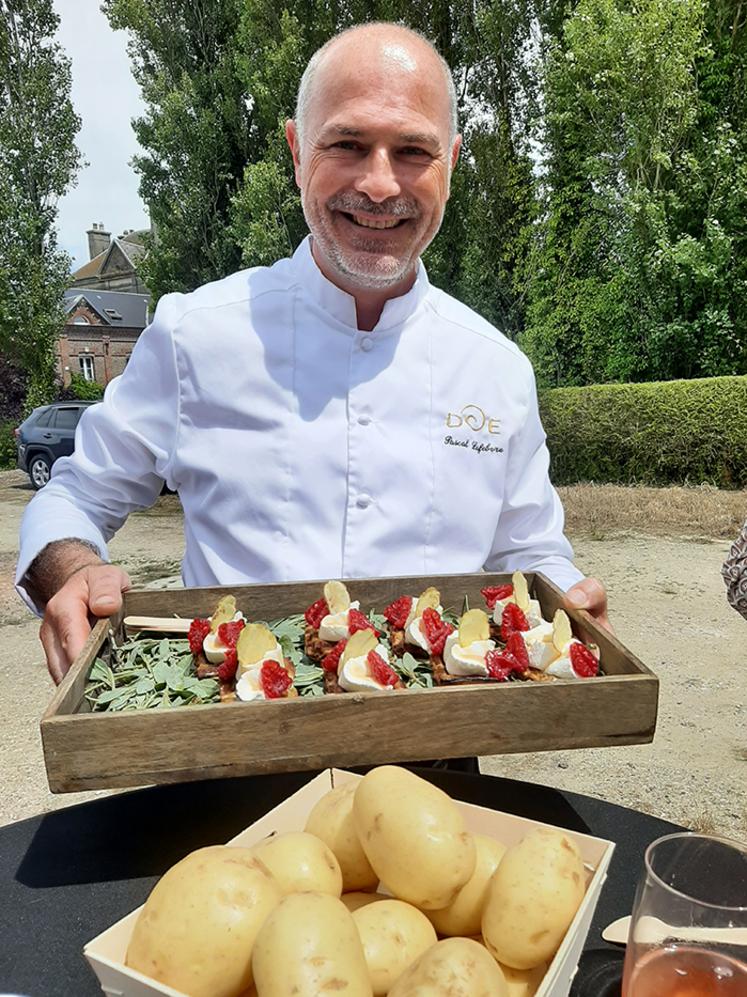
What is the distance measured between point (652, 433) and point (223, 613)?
1027 cm

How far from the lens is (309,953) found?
0.69 meters

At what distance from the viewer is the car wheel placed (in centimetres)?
1387

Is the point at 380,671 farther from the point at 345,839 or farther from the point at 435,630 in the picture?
the point at 345,839

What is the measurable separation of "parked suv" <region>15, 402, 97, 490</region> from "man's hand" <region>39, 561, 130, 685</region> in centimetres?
1284

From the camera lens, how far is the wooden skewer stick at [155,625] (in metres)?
1.63

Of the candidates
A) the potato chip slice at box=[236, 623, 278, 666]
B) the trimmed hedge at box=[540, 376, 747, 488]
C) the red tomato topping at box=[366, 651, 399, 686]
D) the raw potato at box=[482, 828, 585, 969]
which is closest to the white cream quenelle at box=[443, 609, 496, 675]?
the red tomato topping at box=[366, 651, 399, 686]

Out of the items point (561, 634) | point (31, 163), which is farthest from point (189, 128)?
point (561, 634)

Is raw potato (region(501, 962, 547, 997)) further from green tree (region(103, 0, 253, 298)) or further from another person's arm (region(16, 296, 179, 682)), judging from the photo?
green tree (region(103, 0, 253, 298))

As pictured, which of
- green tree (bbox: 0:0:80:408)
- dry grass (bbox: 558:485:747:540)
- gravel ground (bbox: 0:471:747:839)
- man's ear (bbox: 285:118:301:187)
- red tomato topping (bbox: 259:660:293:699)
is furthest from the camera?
green tree (bbox: 0:0:80:408)

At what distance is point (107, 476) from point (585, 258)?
12.7 m

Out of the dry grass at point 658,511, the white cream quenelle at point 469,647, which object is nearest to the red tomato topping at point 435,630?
the white cream quenelle at point 469,647

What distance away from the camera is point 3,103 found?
1759cm

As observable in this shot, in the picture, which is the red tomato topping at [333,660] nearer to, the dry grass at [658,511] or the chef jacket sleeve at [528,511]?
the chef jacket sleeve at [528,511]

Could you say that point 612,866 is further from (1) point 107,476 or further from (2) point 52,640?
(1) point 107,476
